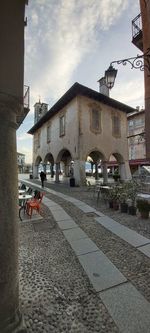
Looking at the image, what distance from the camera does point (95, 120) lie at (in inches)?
739

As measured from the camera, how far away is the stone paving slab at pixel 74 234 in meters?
5.25

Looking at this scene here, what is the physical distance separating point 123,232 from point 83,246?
1.57 m

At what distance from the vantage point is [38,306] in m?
2.62

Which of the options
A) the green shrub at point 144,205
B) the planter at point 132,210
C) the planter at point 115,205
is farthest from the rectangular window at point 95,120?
the green shrub at point 144,205

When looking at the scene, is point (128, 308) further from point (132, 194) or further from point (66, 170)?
Result: point (66, 170)

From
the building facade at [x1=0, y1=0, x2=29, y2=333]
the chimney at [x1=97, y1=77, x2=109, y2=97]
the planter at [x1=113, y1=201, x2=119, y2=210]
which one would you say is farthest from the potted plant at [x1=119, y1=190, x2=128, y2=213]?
the chimney at [x1=97, y1=77, x2=109, y2=97]

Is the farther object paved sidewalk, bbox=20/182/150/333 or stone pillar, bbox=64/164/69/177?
stone pillar, bbox=64/164/69/177

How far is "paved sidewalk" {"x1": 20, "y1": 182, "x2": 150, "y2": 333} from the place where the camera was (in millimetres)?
2420

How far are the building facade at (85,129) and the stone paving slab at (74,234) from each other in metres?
11.4

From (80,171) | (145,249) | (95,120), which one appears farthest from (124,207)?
(95,120)

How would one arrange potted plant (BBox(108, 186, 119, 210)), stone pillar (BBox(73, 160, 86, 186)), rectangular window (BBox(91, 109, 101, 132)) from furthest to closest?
rectangular window (BBox(91, 109, 101, 132)), stone pillar (BBox(73, 160, 86, 186)), potted plant (BBox(108, 186, 119, 210))

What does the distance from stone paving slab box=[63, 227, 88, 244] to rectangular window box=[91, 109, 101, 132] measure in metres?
13.6

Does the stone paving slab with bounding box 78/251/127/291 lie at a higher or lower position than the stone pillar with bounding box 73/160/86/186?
lower

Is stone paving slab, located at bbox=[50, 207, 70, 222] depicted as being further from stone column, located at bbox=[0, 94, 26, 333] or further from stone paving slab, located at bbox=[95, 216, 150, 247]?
stone column, located at bbox=[0, 94, 26, 333]
